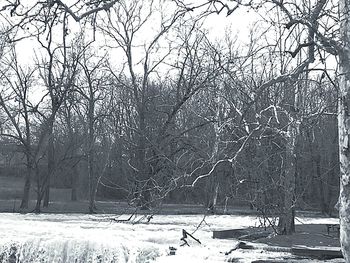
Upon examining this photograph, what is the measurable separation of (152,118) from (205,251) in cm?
1946

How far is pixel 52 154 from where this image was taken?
1416 inches

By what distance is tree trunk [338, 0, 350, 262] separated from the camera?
5.91 m

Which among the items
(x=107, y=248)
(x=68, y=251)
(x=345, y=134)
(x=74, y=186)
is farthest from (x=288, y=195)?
(x=74, y=186)

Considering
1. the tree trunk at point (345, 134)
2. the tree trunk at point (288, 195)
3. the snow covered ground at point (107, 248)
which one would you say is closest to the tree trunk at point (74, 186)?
the snow covered ground at point (107, 248)

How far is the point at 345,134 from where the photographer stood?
19.4 feet

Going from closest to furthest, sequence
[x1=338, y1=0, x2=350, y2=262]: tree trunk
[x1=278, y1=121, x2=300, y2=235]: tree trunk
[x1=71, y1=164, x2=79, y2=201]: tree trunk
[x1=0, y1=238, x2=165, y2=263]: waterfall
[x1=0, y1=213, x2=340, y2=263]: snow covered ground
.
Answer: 1. [x1=338, y1=0, x2=350, y2=262]: tree trunk
2. [x1=0, y1=213, x2=340, y2=263]: snow covered ground
3. [x1=0, y1=238, x2=165, y2=263]: waterfall
4. [x1=278, y1=121, x2=300, y2=235]: tree trunk
5. [x1=71, y1=164, x2=79, y2=201]: tree trunk

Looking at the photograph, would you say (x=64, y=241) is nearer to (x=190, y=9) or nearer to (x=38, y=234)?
(x=38, y=234)

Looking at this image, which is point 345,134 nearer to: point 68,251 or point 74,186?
point 68,251

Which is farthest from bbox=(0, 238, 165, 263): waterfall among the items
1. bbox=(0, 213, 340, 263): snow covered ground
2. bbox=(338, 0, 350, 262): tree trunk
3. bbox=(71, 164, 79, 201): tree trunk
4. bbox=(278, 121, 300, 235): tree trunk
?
bbox=(71, 164, 79, 201): tree trunk

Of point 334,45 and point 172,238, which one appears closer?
point 334,45

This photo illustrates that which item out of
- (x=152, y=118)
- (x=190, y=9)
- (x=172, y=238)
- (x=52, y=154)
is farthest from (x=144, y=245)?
(x=52, y=154)

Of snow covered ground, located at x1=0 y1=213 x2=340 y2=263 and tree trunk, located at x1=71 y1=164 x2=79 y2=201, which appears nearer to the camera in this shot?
snow covered ground, located at x1=0 y1=213 x2=340 y2=263

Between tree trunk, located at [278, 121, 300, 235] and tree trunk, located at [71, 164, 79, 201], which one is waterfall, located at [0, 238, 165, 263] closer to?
tree trunk, located at [278, 121, 300, 235]

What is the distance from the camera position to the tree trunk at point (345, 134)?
5.91 m
